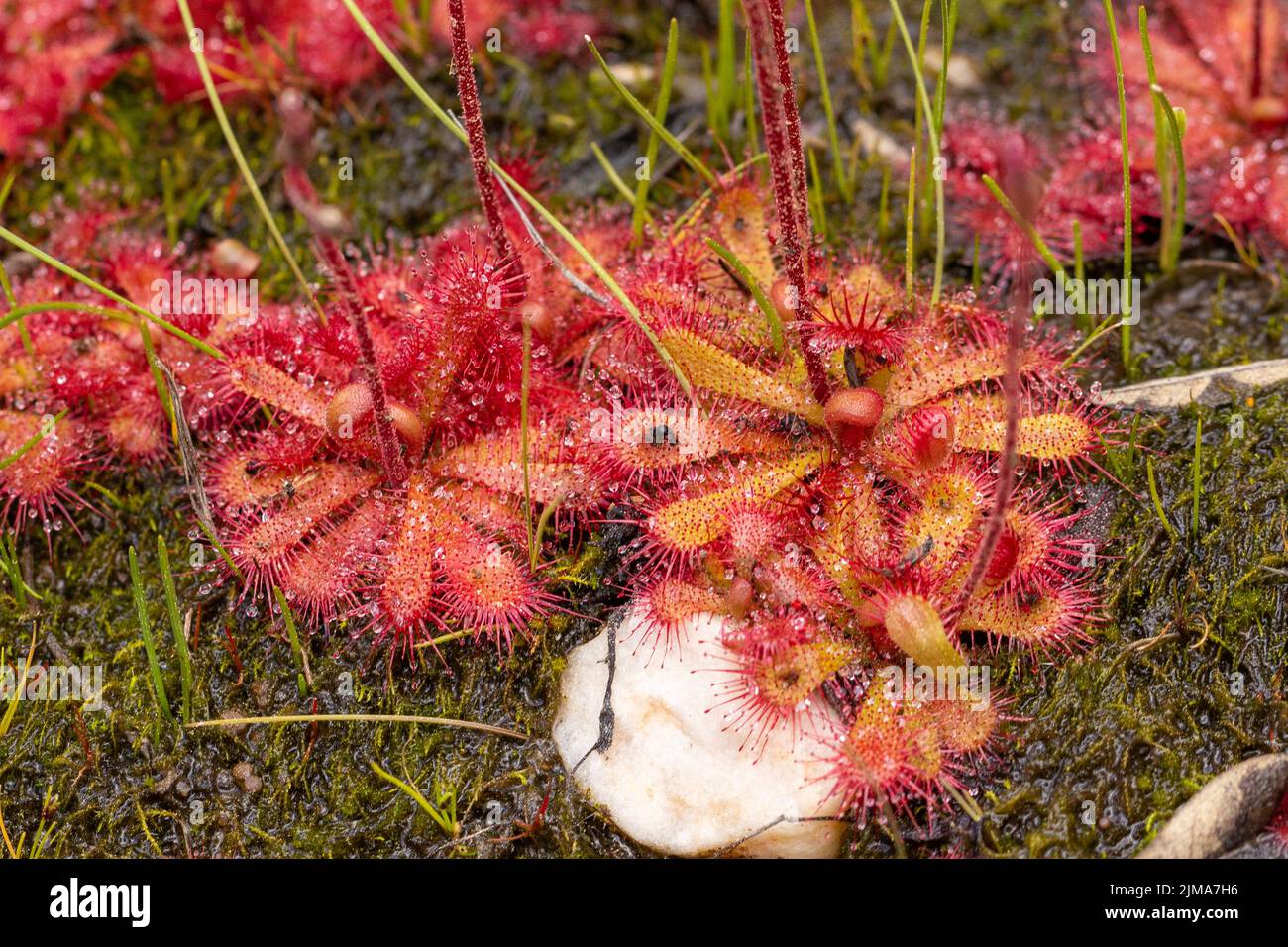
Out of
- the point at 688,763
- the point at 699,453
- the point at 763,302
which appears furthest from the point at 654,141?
the point at 688,763

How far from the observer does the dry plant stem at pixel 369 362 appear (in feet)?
6.85

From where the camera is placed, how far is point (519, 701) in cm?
238

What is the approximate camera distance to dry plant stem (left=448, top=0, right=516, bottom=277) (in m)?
2.29

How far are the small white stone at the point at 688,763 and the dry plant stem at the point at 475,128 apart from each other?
877mm

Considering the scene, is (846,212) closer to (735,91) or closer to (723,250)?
(735,91)

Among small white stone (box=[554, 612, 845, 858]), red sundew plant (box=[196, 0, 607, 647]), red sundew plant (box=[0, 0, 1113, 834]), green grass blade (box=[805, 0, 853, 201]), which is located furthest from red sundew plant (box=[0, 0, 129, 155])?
small white stone (box=[554, 612, 845, 858])

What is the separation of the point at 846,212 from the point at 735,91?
47 centimetres

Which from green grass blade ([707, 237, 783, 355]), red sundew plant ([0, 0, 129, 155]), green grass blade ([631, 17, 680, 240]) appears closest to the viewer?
green grass blade ([707, 237, 783, 355])

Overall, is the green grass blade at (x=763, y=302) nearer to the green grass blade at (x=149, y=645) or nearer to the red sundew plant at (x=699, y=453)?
the red sundew plant at (x=699, y=453)

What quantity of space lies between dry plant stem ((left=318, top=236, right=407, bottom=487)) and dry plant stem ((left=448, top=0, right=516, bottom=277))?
0.35m

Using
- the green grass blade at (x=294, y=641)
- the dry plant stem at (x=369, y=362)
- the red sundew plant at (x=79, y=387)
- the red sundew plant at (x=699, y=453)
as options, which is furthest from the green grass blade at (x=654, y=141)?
the green grass blade at (x=294, y=641)

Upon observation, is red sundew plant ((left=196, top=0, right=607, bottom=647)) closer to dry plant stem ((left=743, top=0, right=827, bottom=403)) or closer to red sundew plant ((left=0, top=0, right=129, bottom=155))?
dry plant stem ((left=743, top=0, right=827, bottom=403))

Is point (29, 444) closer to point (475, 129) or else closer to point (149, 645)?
point (149, 645)

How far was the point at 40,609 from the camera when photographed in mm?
2654
